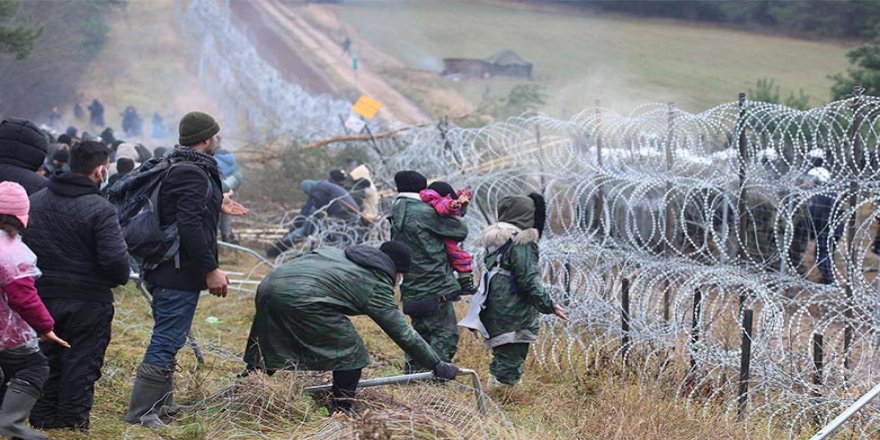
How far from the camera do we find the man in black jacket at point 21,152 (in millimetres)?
5328

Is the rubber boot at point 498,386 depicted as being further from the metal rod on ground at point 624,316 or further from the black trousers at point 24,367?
the black trousers at point 24,367

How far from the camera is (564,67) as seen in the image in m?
40.8

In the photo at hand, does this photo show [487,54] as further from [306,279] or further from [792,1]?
[306,279]

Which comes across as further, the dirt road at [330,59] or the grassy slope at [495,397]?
the dirt road at [330,59]

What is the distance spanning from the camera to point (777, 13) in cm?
3672

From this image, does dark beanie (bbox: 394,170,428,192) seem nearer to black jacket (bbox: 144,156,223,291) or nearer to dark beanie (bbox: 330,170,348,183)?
black jacket (bbox: 144,156,223,291)

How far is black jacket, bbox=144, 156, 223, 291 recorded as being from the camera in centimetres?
444

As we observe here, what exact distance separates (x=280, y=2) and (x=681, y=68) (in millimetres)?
24546

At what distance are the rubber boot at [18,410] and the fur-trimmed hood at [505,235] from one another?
2.94 meters

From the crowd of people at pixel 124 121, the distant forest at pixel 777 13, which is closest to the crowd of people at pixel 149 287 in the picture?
the distant forest at pixel 777 13

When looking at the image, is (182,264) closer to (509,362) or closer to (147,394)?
(147,394)

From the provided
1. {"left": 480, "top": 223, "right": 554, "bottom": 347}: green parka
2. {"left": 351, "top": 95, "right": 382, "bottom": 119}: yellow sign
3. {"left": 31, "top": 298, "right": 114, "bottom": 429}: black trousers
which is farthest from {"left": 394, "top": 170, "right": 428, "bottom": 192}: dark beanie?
{"left": 351, "top": 95, "right": 382, "bottom": 119}: yellow sign

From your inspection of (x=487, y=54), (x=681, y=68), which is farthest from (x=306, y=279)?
(x=487, y=54)

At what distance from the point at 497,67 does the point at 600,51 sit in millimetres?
5413
